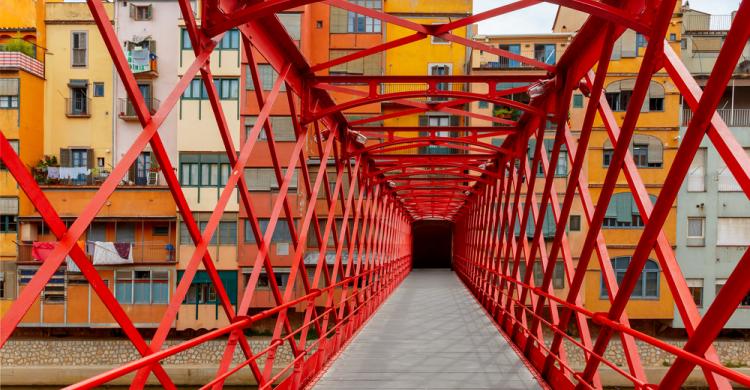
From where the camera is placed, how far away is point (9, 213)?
27359mm

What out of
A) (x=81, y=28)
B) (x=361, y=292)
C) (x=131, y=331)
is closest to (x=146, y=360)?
(x=131, y=331)

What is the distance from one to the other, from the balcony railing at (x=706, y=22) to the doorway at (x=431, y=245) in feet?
67.1

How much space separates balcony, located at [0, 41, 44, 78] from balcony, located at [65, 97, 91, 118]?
1.77m

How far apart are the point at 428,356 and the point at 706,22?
30662 millimetres

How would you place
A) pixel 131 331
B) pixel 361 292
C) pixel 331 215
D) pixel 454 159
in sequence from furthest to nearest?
pixel 454 159 < pixel 361 292 < pixel 331 215 < pixel 131 331

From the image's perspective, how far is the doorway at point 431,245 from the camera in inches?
1876

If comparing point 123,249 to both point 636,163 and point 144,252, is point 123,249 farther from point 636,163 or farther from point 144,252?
point 636,163

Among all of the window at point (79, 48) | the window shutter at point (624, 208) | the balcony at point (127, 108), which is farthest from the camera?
the window at point (79, 48)

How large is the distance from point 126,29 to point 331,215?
A: 73.9 ft

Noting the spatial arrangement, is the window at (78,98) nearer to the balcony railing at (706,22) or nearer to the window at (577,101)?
the window at (577,101)

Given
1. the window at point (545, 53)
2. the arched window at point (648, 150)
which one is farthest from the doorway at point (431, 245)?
the arched window at point (648, 150)

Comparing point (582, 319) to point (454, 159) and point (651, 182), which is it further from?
point (651, 182)

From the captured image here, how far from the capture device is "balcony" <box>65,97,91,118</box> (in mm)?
28938

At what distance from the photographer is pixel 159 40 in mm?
28703
